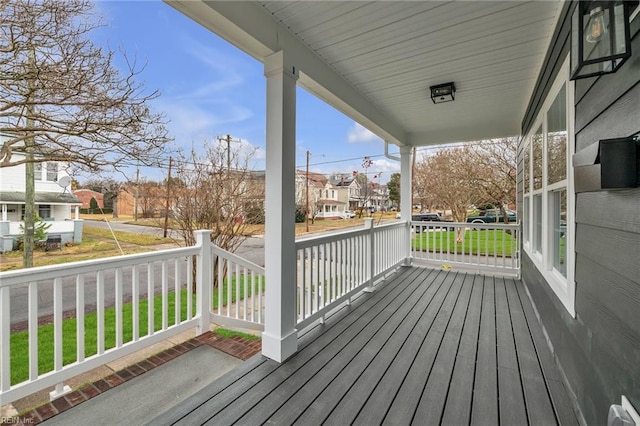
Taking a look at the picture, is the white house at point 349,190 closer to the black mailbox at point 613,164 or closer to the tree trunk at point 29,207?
the tree trunk at point 29,207

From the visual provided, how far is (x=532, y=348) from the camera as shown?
241 centimetres

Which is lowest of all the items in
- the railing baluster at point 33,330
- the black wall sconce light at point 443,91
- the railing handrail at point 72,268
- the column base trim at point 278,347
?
the column base trim at point 278,347

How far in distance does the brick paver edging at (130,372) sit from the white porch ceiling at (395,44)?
2652 millimetres

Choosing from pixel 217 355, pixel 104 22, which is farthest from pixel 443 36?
pixel 217 355

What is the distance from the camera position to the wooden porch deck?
1643 millimetres

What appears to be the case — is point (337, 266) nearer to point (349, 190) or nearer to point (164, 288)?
point (164, 288)

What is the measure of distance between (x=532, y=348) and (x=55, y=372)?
3687 mm

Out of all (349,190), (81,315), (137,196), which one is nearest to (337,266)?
(81,315)

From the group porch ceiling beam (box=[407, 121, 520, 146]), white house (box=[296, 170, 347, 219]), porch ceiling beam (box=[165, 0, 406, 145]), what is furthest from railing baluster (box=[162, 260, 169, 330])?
porch ceiling beam (box=[407, 121, 520, 146])

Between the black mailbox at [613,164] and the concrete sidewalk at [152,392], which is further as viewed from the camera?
the concrete sidewalk at [152,392]

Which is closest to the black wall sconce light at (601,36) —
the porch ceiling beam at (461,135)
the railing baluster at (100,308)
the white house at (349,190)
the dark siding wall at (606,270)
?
the dark siding wall at (606,270)

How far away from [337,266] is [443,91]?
239 centimetres

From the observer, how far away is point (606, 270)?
Result: 123 cm

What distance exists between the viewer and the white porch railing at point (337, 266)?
8.79 feet
